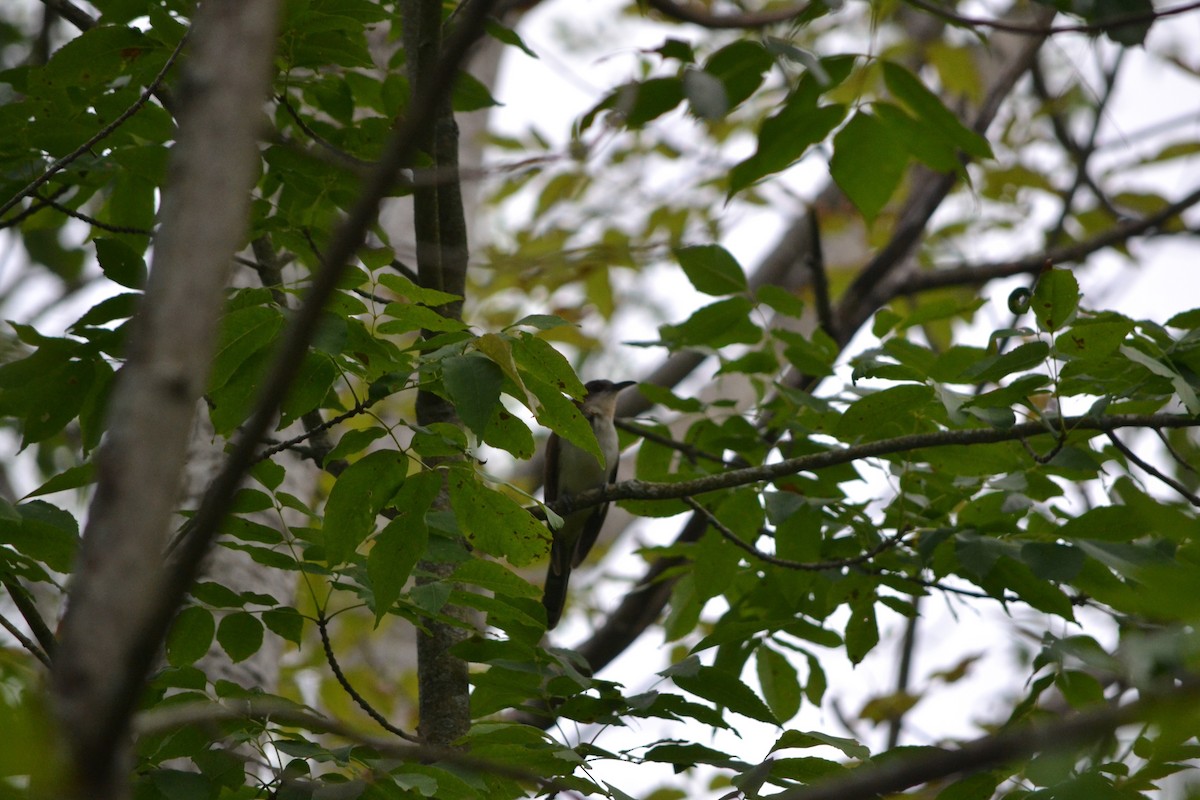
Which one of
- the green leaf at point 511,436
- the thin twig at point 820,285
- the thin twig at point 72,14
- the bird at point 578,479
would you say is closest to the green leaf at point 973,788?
the green leaf at point 511,436

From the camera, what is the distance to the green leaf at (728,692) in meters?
2.87

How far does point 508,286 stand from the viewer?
6480 millimetres

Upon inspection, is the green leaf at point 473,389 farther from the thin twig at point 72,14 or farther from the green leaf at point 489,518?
the thin twig at point 72,14

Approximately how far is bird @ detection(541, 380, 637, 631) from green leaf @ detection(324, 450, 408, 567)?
3039mm

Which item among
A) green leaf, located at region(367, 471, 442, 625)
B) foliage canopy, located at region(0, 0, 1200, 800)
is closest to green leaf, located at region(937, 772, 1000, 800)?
foliage canopy, located at region(0, 0, 1200, 800)

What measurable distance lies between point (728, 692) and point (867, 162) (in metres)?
1.77

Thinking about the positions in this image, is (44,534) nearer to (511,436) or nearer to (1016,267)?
(511,436)

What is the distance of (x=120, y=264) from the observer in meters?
3.01

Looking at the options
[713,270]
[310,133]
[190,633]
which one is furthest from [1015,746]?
[713,270]

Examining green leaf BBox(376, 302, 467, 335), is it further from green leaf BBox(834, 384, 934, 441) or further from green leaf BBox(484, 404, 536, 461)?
green leaf BBox(834, 384, 934, 441)

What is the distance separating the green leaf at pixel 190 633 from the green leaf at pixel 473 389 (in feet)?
3.68

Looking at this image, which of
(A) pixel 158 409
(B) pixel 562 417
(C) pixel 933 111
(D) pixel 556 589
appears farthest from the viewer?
(D) pixel 556 589

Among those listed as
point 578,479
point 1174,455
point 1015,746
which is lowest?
point 1015,746

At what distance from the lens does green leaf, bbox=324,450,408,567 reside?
8.86 feet
